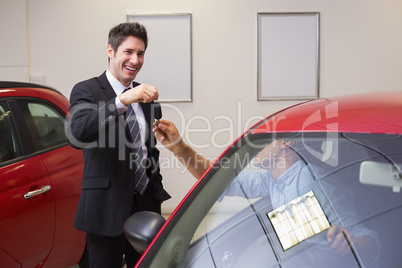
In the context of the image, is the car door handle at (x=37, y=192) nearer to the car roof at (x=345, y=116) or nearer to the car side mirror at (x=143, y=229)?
the car side mirror at (x=143, y=229)

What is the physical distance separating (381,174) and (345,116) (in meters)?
0.21

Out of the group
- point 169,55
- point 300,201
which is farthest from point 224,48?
point 300,201

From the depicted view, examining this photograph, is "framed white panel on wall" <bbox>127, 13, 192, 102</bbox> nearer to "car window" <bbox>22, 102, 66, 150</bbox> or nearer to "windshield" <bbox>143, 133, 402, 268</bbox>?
"car window" <bbox>22, 102, 66, 150</bbox>

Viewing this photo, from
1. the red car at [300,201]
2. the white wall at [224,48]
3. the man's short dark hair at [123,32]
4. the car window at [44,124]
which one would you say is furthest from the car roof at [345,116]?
the white wall at [224,48]

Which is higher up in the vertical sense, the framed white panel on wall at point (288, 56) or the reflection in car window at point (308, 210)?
the framed white panel on wall at point (288, 56)

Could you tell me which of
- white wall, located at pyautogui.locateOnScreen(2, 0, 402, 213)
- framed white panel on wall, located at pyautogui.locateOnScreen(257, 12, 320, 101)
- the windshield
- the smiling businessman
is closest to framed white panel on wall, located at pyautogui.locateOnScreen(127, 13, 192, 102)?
white wall, located at pyautogui.locateOnScreen(2, 0, 402, 213)

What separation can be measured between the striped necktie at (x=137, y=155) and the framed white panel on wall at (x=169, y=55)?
2633 millimetres

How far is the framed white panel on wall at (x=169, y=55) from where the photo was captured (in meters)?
4.52

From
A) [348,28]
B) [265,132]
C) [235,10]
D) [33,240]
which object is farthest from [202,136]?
[265,132]

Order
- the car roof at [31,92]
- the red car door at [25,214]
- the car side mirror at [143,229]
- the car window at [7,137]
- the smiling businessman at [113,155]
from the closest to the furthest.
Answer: the car side mirror at [143,229], the smiling businessman at [113,155], the red car door at [25,214], the car window at [7,137], the car roof at [31,92]

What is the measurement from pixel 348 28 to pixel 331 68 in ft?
1.43

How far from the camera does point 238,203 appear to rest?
1280 millimetres

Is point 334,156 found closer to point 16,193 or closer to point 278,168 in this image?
point 278,168

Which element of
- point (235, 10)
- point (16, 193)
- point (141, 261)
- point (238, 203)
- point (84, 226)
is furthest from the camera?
point (235, 10)
